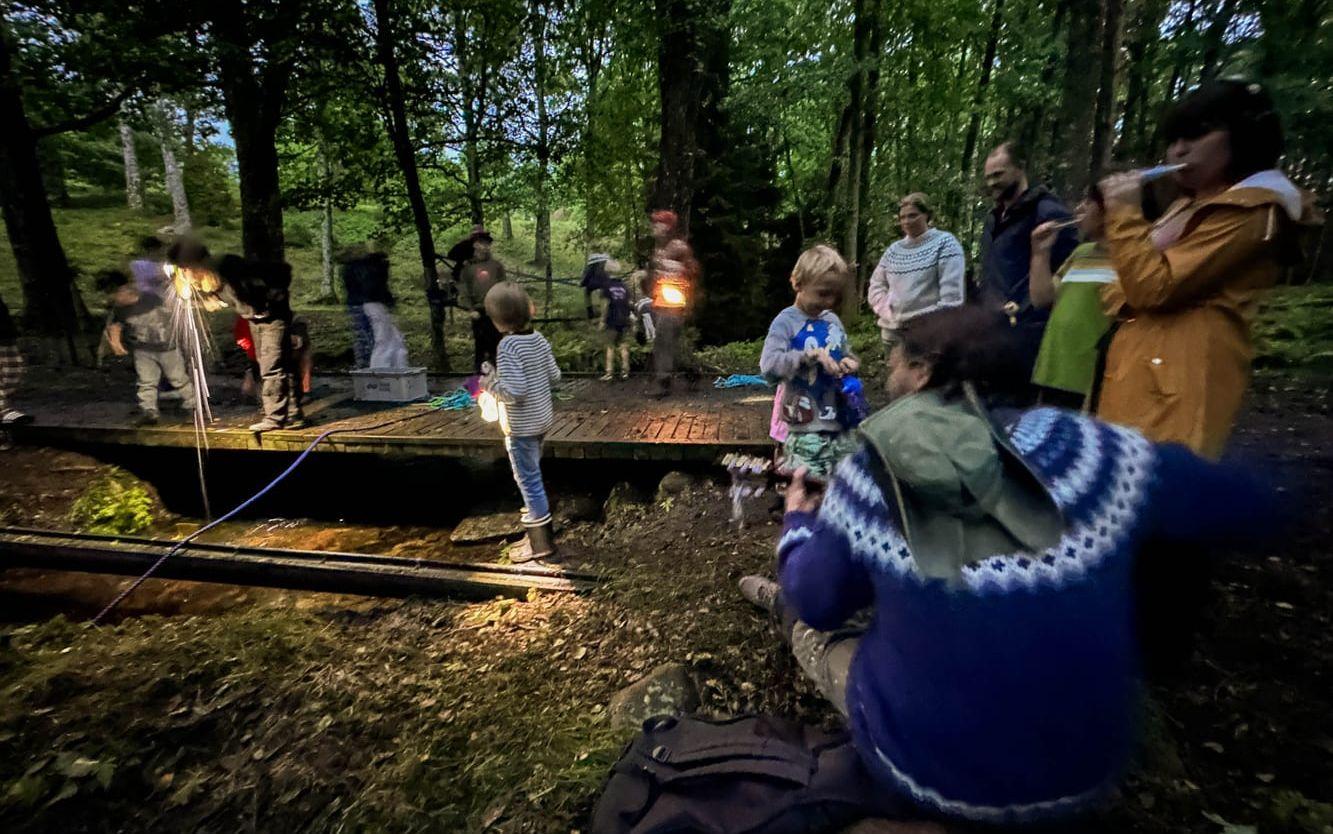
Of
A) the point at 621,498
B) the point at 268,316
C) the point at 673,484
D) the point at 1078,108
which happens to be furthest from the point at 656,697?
the point at 1078,108

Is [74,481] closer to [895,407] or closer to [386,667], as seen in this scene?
[386,667]

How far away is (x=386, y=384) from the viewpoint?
26.5ft

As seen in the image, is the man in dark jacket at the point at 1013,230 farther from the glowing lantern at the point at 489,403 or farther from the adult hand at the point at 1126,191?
the glowing lantern at the point at 489,403

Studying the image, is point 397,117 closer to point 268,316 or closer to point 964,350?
point 268,316

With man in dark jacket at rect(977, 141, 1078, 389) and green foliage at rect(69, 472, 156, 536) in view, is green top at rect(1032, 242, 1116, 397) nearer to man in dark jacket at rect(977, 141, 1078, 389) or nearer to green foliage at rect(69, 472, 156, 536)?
man in dark jacket at rect(977, 141, 1078, 389)

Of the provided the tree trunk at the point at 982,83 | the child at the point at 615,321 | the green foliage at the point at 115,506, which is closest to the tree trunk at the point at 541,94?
the child at the point at 615,321

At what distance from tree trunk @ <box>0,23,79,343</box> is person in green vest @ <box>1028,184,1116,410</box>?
562 inches

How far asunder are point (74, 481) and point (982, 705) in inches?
376

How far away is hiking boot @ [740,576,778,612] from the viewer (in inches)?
128

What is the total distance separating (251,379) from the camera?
27.8 feet

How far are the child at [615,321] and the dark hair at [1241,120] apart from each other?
682 cm

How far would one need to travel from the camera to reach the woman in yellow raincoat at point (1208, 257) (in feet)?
6.40

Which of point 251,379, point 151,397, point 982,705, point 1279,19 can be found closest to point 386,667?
point 982,705

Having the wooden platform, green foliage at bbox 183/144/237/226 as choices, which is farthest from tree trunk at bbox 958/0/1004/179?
green foliage at bbox 183/144/237/226
